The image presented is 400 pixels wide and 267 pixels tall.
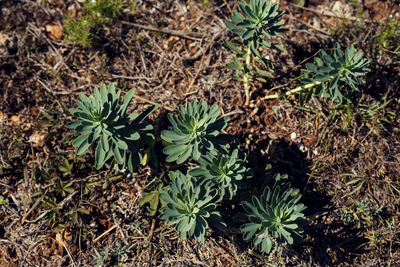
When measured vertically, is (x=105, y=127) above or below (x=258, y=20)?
below

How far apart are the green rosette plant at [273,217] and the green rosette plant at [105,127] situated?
4.69ft

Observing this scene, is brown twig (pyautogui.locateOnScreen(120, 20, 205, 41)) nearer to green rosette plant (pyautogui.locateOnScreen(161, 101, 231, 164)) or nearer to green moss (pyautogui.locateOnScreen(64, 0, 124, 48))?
green moss (pyautogui.locateOnScreen(64, 0, 124, 48))

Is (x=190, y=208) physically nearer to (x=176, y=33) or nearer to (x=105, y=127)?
(x=105, y=127)

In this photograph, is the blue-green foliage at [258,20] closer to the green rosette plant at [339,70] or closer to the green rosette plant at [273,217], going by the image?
the green rosette plant at [339,70]

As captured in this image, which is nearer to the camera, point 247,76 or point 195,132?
point 195,132

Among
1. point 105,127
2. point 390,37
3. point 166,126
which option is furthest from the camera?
point 390,37

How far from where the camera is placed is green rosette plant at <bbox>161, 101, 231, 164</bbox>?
339 cm

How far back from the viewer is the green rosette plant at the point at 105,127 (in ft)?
10.9

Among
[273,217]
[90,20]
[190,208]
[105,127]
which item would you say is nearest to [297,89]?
[273,217]

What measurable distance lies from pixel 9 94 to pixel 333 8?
4.79m

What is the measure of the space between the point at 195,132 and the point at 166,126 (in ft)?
3.42

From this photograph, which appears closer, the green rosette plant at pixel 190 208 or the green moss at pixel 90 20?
the green rosette plant at pixel 190 208

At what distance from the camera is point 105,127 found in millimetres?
3307

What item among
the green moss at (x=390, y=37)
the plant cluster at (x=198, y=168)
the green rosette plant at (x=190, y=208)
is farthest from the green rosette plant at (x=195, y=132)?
the green moss at (x=390, y=37)
